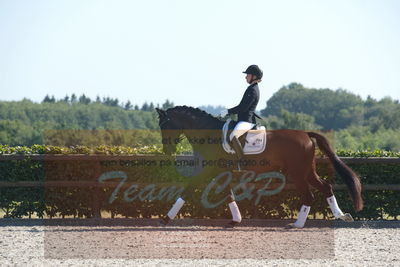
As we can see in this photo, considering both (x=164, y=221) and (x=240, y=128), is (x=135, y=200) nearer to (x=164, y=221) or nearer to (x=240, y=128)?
(x=164, y=221)

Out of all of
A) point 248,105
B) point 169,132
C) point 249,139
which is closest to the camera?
point 248,105

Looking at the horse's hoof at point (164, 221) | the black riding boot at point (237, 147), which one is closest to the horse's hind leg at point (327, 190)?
the black riding boot at point (237, 147)

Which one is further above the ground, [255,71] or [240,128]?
[255,71]

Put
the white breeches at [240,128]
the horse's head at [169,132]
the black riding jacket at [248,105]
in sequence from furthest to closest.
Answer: the horse's head at [169,132] < the black riding jacket at [248,105] < the white breeches at [240,128]

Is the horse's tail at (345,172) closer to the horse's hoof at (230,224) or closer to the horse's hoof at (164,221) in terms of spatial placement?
the horse's hoof at (230,224)

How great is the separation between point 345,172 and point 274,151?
56.2 inches

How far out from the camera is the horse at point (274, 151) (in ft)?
38.6

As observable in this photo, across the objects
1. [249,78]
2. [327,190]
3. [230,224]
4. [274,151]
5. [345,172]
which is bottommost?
[230,224]

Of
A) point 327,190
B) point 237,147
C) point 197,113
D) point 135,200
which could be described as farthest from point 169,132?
point 327,190

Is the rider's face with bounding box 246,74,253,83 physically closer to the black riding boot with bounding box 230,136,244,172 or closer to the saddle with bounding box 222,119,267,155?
the saddle with bounding box 222,119,267,155

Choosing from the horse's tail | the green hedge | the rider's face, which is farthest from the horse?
the rider's face

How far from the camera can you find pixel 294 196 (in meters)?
12.7

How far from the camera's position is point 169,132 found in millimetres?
11750

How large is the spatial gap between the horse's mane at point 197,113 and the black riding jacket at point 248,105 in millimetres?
449
